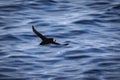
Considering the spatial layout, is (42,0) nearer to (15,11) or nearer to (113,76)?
(15,11)

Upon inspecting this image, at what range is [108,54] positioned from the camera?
27953 mm

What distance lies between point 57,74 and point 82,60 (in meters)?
2.45

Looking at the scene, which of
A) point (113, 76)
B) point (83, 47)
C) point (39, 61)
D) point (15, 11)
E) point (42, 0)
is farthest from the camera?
point (42, 0)

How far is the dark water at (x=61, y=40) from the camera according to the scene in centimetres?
2569

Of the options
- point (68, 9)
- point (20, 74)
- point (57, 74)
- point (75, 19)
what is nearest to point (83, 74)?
point (57, 74)

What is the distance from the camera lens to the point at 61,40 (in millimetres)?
29922

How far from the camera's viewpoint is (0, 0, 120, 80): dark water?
2569 cm

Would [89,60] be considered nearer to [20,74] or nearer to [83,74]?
[83,74]

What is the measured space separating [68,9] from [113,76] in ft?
40.7

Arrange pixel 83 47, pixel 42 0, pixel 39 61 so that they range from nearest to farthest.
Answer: pixel 39 61 < pixel 83 47 < pixel 42 0

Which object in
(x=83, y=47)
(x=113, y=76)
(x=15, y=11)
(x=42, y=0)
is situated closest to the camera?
(x=113, y=76)

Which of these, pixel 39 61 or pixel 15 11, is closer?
pixel 39 61

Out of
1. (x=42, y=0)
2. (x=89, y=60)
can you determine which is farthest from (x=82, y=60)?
(x=42, y=0)

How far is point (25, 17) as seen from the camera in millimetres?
34656
